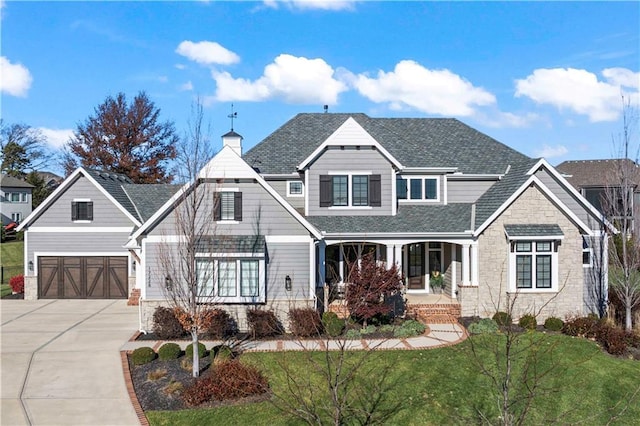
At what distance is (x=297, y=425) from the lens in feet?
38.7

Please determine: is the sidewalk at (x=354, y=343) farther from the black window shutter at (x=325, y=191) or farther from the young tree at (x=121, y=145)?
the young tree at (x=121, y=145)

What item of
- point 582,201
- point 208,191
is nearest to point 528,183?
point 582,201

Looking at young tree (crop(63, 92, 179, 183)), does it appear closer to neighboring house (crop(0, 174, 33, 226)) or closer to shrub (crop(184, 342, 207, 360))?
neighboring house (crop(0, 174, 33, 226))

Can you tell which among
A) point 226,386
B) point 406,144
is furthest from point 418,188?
point 226,386

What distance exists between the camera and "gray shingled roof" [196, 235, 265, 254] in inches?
753

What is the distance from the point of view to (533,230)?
21.0 m

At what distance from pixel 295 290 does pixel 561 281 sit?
11.0 m

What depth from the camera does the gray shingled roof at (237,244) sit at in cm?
1912

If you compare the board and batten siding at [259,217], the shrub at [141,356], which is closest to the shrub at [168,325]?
the shrub at [141,356]

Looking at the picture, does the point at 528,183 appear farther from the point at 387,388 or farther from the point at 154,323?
the point at 154,323

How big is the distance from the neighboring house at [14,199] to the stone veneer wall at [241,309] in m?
46.3

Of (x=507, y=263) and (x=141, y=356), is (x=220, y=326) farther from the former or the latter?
(x=507, y=263)

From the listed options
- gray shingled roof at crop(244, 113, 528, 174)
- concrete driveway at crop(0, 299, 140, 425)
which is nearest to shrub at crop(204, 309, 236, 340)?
concrete driveway at crop(0, 299, 140, 425)

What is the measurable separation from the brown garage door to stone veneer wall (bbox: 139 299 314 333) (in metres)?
8.95
